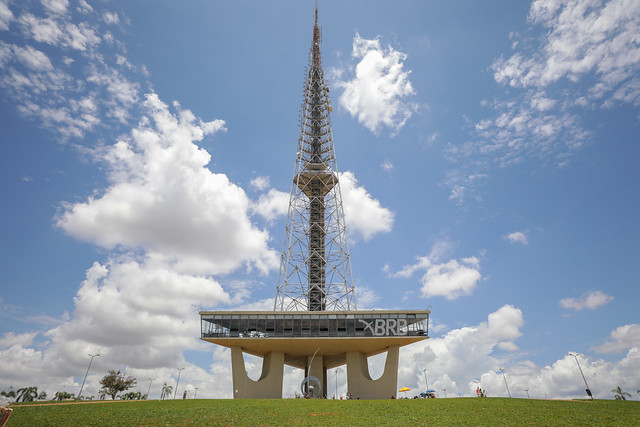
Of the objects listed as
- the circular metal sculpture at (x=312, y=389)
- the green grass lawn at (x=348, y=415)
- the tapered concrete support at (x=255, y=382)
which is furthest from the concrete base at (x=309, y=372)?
the green grass lawn at (x=348, y=415)

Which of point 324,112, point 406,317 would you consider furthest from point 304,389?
point 324,112

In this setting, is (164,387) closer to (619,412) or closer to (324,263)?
(324,263)

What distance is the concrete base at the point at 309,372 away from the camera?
56.1 m

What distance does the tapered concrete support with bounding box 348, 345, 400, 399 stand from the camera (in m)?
56.2

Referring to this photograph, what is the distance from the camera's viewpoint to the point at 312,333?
55.2 metres

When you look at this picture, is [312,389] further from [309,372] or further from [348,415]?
[348,415]

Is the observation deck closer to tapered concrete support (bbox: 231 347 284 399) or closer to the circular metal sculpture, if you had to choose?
tapered concrete support (bbox: 231 347 284 399)

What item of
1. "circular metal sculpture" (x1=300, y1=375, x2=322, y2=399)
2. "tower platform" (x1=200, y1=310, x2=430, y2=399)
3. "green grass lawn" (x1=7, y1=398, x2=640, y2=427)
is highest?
"tower platform" (x1=200, y1=310, x2=430, y2=399)

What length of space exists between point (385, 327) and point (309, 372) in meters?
12.3

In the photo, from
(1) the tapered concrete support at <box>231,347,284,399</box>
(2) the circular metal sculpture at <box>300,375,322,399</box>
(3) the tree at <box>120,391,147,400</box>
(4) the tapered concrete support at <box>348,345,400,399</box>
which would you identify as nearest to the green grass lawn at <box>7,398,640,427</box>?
(1) the tapered concrete support at <box>231,347,284,399</box>

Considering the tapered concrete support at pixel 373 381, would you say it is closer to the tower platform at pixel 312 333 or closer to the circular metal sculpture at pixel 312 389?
the tower platform at pixel 312 333

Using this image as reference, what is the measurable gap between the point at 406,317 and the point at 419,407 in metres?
25.5

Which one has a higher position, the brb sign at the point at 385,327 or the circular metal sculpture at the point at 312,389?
the brb sign at the point at 385,327

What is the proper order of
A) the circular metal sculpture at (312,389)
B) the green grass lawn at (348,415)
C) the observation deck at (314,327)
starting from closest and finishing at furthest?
the green grass lawn at (348,415)
the observation deck at (314,327)
the circular metal sculpture at (312,389)
